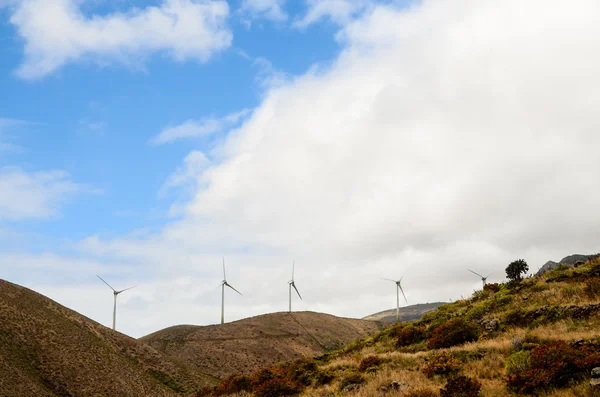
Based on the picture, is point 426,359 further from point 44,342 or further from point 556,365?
point 44,342

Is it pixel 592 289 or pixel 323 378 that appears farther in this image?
pixel 592 289

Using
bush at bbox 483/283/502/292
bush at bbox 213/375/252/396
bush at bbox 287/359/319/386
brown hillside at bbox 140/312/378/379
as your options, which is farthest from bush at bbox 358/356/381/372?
brown hillside at bbox 140/312/378/379

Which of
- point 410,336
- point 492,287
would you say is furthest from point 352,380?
point 492,287

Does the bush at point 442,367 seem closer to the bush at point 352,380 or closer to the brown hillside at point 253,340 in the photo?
the bush at point 352,380

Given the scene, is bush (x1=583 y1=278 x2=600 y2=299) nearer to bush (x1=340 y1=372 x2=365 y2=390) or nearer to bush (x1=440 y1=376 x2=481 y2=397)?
bush (x1=340 y1=372 x2=365 y2=390)

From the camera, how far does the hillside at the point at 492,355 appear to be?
1919 cm

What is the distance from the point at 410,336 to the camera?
138 feet

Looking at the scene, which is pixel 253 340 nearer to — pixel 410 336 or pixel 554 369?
pixel 410 336

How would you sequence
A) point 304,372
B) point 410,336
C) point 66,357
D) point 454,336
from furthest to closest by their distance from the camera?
point 66,357 → point 410,336 → point 304,372 → point 454,336

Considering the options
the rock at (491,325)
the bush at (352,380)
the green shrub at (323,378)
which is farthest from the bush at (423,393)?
the rock at (491,325)

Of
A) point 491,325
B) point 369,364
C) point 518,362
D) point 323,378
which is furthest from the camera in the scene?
point 491,325

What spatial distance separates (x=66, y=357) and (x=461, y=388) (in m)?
79.0

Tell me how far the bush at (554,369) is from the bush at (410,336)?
67.9ft

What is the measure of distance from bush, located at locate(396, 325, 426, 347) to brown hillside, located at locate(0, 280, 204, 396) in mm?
51623
